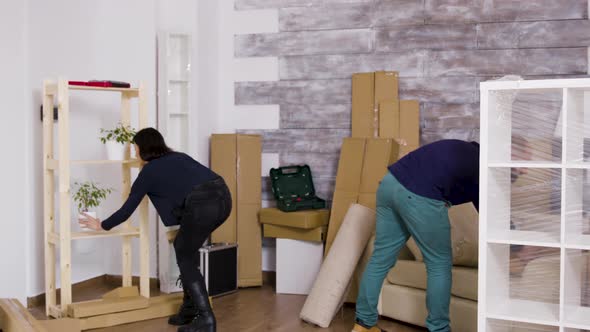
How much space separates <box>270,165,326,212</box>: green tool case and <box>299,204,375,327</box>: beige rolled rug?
2.55 feet

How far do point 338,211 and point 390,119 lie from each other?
77 centimetres

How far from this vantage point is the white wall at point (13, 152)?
4.69 meters

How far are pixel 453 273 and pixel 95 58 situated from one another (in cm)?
318

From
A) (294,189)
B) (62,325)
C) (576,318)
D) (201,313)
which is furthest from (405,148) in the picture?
(62,325)

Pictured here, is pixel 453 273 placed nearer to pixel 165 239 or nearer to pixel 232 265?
pixel 232 265

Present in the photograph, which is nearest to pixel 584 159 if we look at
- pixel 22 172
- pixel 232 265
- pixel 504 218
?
pixel 504 218

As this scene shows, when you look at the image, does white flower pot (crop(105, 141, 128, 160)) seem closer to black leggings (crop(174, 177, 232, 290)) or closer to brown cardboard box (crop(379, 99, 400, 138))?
black leggings (crop(174, 177, 232, 290))

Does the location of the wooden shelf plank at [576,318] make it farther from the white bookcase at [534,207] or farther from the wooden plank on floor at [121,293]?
the wooden plank on floor at [121,293]

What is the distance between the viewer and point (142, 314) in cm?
461

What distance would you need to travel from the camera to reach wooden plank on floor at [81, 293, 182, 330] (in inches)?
174

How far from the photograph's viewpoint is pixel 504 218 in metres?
3.12

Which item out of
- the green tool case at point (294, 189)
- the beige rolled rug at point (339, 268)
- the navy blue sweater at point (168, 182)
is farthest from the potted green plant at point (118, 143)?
the beige rolled rug at point (339, 268)

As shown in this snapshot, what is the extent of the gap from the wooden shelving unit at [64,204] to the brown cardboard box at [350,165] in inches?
55.4

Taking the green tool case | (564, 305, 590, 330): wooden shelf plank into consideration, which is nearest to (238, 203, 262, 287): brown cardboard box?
the green tool case
